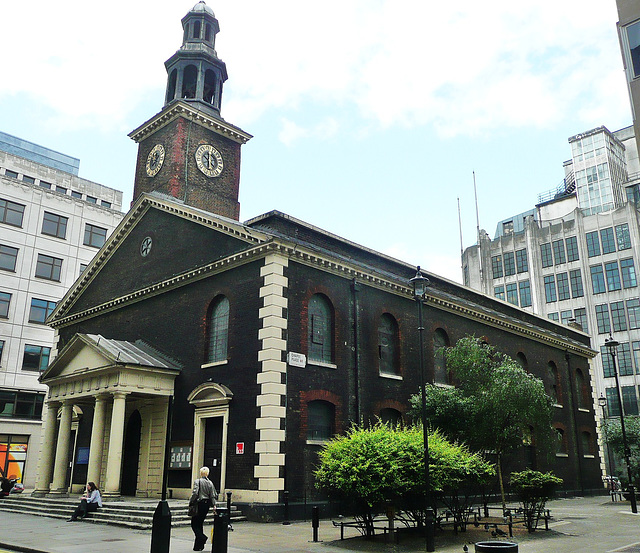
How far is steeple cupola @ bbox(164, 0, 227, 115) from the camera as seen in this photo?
33.8 metres

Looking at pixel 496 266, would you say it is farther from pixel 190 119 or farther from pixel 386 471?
pixel 386 471

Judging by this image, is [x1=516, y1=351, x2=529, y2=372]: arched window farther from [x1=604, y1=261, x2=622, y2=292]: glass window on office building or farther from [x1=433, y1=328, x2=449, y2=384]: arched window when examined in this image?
[x1=604, y1=261, x2=622, y2=292]: glass window on office building

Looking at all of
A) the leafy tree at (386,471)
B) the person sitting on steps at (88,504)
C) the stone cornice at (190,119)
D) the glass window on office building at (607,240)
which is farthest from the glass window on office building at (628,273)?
the person sitting on steps at (88,504)

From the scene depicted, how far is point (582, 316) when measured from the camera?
216 feet

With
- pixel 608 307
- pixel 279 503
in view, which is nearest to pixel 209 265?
pixel 279 503

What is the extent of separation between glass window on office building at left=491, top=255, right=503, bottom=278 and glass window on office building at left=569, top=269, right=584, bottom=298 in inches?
346

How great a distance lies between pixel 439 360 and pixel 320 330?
28.4 feet

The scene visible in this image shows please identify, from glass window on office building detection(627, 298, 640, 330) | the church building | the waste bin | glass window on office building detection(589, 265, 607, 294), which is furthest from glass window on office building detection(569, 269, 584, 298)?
the waste bin

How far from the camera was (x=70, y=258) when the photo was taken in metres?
51.2

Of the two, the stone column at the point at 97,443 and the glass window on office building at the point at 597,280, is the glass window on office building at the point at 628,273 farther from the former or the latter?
the stone column at the point at 97,443

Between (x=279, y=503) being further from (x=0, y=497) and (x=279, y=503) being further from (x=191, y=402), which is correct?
(x=0, y=497)

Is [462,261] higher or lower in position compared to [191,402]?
higher

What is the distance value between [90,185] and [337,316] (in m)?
45.2

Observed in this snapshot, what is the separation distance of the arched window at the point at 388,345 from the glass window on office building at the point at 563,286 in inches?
1790
